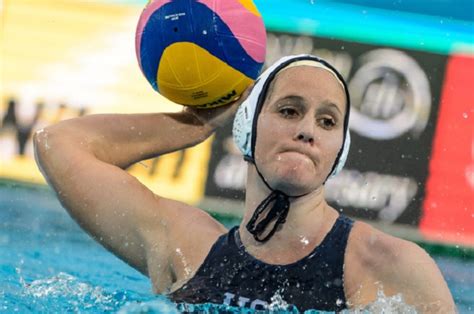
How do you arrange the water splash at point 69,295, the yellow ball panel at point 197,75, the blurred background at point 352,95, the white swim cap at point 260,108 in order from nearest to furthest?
the white swim cap at point 260,108 → the yellow ball panel at point 197,75 → the water splash at point 69,295 → the blurred background at point 352,95

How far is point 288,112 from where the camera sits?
1979mm

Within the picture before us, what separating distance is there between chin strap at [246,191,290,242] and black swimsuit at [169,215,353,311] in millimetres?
65

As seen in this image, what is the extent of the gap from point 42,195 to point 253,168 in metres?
2.83

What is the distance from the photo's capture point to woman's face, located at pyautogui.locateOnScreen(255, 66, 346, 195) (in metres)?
1.93

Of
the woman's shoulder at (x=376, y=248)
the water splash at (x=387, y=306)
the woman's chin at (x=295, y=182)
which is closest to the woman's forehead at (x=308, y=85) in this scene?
the woman's chin at (x=295, y=182)

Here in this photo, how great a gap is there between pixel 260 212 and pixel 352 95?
2760 millimetres

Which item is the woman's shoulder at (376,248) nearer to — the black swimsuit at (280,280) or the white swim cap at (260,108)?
the black swimsuit at (280,280)

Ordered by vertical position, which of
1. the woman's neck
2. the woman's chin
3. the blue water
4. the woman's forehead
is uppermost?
the woman's forehead

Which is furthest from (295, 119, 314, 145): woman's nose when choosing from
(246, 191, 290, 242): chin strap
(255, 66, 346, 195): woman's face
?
(246, 191, 290, 242): chin strap

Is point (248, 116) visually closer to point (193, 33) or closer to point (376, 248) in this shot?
point (193, 33)

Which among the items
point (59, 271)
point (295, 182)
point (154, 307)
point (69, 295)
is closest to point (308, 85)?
point (295, 182)

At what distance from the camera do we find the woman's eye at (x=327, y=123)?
197 cm

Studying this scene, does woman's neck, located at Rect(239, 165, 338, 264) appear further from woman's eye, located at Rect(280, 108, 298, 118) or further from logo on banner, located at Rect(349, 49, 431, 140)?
logo on banner, located at Rect(349, 49, 431, 140)

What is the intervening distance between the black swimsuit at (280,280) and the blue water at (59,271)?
0.33ft
